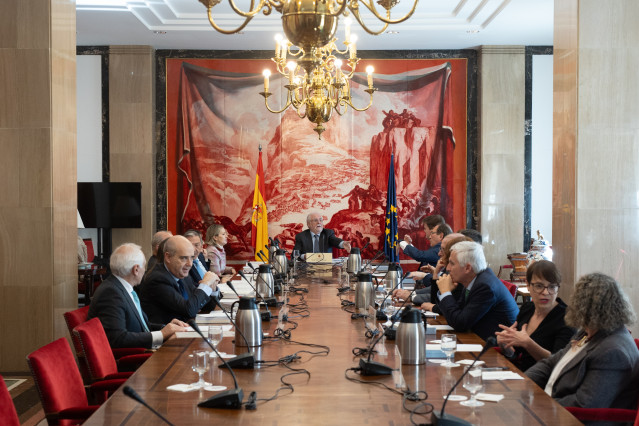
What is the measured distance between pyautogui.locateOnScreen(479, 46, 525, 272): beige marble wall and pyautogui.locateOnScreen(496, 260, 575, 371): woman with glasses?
7.11 metres

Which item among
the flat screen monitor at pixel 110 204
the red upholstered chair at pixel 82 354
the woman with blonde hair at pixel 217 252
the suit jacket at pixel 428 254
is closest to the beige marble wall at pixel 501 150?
the suit jacket at pixel 428 254

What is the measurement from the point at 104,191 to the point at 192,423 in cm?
864

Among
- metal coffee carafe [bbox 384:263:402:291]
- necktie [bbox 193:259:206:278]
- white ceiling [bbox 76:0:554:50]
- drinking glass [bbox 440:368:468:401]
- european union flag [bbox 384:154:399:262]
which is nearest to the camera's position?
drinking glass [bbox 440:368:468:401]

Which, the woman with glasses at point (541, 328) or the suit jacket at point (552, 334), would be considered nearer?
the woman with glasses at point (541, 328)

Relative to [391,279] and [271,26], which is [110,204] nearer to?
[271,26]

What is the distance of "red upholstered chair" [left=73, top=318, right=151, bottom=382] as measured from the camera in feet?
13.1

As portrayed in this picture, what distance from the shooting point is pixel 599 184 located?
22.0 ft

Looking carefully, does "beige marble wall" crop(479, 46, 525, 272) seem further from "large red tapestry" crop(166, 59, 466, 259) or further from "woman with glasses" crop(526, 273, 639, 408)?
"woman with glasses" crop(526, 273, 639, 408)

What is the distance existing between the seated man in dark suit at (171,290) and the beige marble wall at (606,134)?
3.42 meters

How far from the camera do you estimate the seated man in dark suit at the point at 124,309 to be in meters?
4.73

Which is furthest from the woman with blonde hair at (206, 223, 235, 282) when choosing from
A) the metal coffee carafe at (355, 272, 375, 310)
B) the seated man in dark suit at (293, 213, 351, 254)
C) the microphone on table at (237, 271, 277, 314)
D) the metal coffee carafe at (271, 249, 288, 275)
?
the metal coffee carafe at (355, 272, 375, 310)

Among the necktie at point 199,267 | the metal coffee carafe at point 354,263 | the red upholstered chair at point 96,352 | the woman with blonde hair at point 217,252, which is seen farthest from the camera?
the woman with blonde hair at point 217,252

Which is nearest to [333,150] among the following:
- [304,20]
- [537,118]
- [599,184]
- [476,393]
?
[537,118]

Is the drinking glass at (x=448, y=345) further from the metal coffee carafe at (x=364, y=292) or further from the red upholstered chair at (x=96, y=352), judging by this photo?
the metal coffee carafe at (x=364, y=292)
